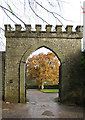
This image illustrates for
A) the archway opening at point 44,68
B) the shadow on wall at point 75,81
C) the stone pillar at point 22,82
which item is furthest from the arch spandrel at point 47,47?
the archway opening at point 44,68

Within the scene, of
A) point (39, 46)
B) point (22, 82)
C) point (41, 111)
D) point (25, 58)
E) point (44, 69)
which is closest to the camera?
point (41, 111)

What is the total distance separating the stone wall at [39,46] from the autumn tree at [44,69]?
10.9 meters

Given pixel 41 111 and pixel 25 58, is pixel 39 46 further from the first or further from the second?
pixel 41 111

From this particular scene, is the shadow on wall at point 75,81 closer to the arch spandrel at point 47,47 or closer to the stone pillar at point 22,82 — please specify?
the arch spandrel at point 47,47

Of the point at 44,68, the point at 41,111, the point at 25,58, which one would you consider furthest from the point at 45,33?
the point at 44,68

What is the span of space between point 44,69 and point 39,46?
11.2 m

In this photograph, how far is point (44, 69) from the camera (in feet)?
62.6

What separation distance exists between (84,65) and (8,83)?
5.37m

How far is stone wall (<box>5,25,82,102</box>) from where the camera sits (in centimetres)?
795

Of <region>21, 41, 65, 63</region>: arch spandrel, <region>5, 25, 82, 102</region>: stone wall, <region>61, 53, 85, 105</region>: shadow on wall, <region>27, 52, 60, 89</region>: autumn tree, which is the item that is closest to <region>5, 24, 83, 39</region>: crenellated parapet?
<region>5, 25, 82, 102</region>: stone wall

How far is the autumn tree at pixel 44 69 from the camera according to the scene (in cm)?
1894

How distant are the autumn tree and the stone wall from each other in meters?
10.9

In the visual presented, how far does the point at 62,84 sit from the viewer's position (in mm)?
7957

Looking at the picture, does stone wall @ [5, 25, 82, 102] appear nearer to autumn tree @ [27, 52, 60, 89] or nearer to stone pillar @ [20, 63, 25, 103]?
stone pillar @ [20, 63, 25, 103]
